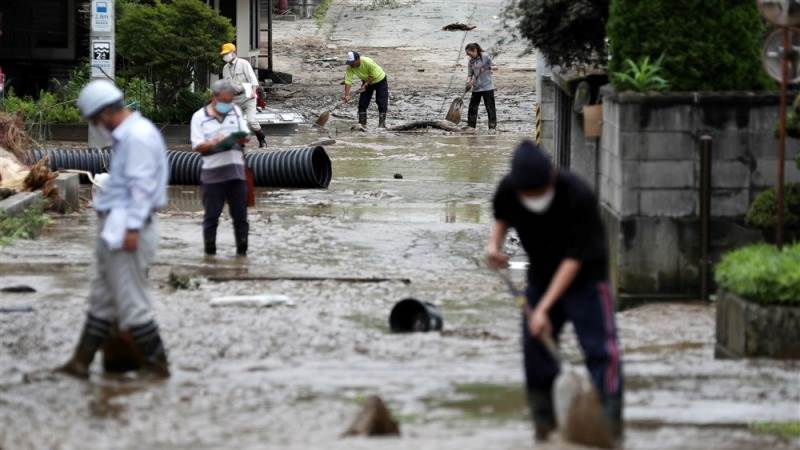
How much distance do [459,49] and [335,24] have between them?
6179mm

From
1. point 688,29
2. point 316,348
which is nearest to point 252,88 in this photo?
point 688,29

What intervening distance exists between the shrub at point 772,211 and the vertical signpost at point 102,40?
45.1ft

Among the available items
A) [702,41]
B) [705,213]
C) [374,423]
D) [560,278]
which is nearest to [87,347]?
[374,423]

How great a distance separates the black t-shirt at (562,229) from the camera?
22.7 feet

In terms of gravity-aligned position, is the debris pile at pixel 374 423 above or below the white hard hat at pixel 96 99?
below

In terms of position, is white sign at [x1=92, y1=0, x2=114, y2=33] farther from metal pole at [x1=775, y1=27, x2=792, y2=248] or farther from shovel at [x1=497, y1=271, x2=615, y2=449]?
shovel at [x1=497, y1=271, x2=615, y2=449]

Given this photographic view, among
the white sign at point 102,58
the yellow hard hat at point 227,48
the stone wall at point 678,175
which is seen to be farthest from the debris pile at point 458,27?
the stone wall at point 678,175

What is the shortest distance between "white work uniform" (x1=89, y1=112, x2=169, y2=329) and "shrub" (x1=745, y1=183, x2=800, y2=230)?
487 cm

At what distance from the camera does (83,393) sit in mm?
8500

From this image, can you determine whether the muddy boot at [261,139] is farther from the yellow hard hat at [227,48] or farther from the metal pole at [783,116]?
the metal pole at [783,116]

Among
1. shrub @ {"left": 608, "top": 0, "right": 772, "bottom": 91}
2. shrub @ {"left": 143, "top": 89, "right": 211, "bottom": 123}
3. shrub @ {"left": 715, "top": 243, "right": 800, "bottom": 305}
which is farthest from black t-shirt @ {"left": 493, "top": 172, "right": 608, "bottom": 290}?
shrub @ {"left": 143, "top": 89, "right": 211, "bottom": 123}

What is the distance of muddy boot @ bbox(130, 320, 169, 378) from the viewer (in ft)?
28.9

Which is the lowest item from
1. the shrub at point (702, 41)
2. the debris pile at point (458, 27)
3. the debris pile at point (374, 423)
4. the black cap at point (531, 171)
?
the debris pile at point (374, 423)

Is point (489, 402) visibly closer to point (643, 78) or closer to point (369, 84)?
point (643, 78)
